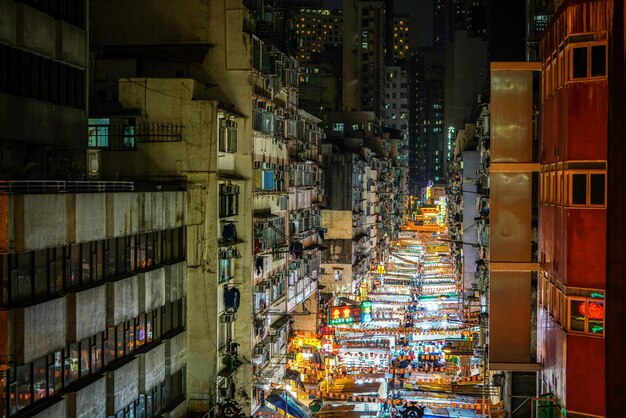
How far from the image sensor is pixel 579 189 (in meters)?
18.2

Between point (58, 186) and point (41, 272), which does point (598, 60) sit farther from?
point (41, 272)

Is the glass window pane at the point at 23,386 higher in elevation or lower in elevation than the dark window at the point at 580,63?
lower

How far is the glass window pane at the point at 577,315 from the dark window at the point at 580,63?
528 cm

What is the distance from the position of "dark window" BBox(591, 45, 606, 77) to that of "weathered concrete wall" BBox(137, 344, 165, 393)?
15.4 meters

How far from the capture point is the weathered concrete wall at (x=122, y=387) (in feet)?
72.1

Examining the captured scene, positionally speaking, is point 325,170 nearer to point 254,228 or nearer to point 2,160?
point 254,228

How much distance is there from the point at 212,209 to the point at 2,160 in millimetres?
8756

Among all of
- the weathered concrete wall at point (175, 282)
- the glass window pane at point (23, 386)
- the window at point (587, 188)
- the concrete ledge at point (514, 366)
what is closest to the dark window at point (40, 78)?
the weathered concrete wall at point (175, 282)

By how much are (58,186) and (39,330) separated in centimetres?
348

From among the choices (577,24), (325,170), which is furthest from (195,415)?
(325,170)

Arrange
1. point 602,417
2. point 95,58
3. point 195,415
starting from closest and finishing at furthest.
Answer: point 602,417
point 195,415
point 95,58

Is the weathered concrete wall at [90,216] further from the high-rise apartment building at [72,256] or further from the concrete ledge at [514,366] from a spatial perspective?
the concrete ledge at [514,366]

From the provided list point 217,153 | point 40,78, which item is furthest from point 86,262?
point 217,153

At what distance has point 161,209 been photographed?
26.0 meters
